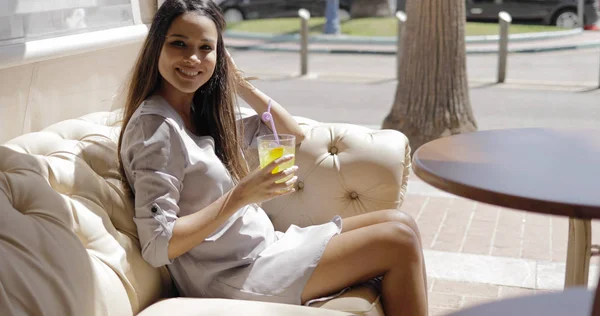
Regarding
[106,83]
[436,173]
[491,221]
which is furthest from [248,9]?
[436,173]

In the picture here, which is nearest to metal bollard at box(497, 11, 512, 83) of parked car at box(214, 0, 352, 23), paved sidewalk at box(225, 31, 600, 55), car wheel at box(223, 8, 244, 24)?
paved sidewalk at box(225, 31, 600, 55)

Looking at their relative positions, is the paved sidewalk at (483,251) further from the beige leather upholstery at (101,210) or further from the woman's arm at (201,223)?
the woman's arm at (201,223)

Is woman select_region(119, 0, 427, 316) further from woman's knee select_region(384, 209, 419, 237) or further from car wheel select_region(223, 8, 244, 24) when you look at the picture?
car wheel select_region(223, 8, 244, 24)

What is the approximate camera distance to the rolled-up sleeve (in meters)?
2.27

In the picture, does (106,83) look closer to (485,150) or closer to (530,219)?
(485,150)

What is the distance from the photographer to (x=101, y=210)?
235cm

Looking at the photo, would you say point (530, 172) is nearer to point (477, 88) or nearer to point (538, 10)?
point (477, 88)

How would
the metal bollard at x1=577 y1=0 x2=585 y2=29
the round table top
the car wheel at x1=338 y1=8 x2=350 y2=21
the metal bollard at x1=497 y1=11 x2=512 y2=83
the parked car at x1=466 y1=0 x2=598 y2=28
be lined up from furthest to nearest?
the car wheel at x1=338 y1=8 x2=350 y2=21, the parked car at x1=466 y1=0 x2=598 y2=28, the metal bollard at x1=577 y1=0 x2=585 y2=29, the metal bollard at x1=497 y1=11 x2=512 y2=83, the round table top

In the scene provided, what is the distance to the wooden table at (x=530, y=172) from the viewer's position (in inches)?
71.9

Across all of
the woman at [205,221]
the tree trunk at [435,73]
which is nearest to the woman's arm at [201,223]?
the woman at [205,221]

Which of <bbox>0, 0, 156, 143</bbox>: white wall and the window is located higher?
the window

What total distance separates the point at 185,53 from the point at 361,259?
2.69 ft

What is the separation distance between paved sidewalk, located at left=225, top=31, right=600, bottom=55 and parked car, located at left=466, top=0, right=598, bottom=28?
0.42m

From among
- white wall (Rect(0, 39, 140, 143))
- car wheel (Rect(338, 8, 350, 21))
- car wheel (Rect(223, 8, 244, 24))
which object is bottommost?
car wheel (Rect(338, 8, 350, 21))
